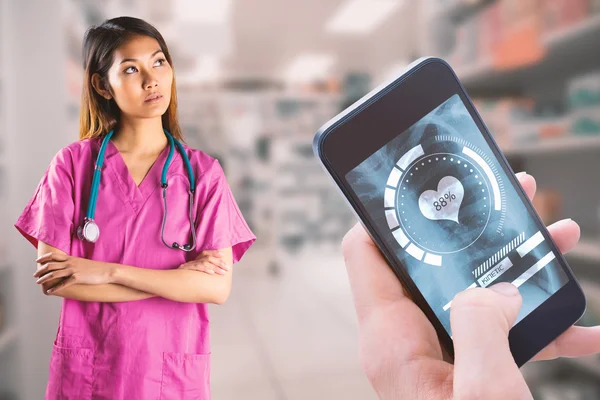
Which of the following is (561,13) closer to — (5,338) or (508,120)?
(508,120)

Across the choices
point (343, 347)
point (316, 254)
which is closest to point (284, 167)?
point (316, 254)

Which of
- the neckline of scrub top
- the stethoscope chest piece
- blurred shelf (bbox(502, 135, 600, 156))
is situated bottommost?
the stethoscope chest piece

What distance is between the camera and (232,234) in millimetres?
245

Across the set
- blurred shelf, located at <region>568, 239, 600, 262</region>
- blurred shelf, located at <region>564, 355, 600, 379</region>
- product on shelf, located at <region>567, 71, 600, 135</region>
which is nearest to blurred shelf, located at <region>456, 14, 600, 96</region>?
product on shelf, located at <region>567, 71, 600, 135</region>

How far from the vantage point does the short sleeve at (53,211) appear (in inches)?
8.4

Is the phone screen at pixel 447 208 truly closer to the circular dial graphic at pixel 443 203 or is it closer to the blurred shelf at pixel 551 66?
the circular dial graphic at pixel 443 203

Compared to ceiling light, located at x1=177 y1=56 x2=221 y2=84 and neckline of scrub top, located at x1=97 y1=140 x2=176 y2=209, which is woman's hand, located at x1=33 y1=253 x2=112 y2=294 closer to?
neckline of scrub top, located at x1=97 y1=140 x2=176 y2=209

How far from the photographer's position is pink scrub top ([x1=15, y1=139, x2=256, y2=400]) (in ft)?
0.73

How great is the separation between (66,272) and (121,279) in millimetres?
23

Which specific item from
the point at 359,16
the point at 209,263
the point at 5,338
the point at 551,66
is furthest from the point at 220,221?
the point at 359,16

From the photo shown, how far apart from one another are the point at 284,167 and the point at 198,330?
115 inches

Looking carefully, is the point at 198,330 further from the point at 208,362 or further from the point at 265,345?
the point at 265,345

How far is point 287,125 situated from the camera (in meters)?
2.29

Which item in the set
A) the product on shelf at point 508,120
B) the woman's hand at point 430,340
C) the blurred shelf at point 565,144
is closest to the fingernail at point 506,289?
the woman's hand at point 430,340
